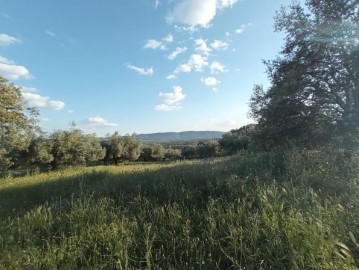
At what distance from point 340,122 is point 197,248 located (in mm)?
9263

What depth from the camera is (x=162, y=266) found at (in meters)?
3.67

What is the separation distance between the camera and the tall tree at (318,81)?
10984 millimetres

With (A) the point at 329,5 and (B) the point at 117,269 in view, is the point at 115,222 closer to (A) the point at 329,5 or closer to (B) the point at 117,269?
(B) the point at 117,269

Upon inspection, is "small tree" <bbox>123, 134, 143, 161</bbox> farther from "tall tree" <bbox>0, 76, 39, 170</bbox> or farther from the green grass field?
the green grass field

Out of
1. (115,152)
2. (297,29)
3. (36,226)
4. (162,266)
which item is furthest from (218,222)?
(115,152)

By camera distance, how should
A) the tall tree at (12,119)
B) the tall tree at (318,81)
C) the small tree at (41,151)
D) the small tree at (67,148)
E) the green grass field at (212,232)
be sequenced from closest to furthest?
the green grass field at (212,232), the tall tree at (318,81), the tall tree at (12,119), the small tree at (41,151), the small tree at (67,148)

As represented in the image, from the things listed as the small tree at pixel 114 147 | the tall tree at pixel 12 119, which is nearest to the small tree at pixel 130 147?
the small tree at pixel 114 147

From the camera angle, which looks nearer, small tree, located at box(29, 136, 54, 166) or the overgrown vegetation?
the overgrown vegetation

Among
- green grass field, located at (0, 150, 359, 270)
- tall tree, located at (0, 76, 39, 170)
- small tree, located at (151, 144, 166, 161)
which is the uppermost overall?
tall tree, located at (0, 76, 39, 170)

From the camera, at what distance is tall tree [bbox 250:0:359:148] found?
36.0ft

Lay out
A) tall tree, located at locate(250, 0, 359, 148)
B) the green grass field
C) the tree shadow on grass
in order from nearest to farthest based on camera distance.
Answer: the green grass field
the tree shadow on grass
tall tree, located at locate(250, 0, 359, 148)

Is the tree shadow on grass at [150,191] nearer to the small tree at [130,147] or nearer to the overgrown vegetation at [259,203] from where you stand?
the overgrown vegetation at [259,203]

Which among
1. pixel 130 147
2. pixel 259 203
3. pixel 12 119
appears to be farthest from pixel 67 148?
pixel 259 203

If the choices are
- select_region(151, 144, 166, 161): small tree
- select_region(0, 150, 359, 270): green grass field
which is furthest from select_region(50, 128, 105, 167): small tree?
select_region(151, 144, 166, 161): small tree
